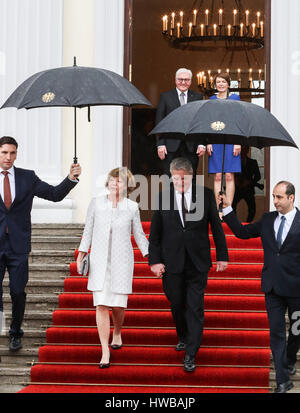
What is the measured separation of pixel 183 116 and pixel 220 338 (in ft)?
6.10

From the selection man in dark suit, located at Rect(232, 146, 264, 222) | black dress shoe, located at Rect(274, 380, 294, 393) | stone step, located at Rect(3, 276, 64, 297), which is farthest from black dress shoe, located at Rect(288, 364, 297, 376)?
man in dark suit, located at Rect(232, 146, 264, 222)

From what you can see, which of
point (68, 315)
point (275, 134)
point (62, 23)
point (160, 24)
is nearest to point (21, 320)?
point (68, 315)

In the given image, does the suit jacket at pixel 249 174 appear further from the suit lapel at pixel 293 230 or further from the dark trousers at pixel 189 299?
the suit lapel at pixel 293 230

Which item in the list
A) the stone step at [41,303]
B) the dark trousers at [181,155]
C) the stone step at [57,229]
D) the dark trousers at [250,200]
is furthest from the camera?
the dark trousers at [250,200]

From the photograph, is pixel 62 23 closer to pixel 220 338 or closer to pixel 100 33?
pixel 100 33

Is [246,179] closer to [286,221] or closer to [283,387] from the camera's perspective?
[286,221]

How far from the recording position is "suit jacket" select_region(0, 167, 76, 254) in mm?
6652

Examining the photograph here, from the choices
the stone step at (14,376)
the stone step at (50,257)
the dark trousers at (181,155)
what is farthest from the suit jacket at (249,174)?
the stone step at (14,376)

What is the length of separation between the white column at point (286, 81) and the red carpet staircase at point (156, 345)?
6.23ft

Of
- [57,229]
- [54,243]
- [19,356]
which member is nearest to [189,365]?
[19,356]

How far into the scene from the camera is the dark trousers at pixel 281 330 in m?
5.94

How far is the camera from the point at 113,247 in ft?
21.9

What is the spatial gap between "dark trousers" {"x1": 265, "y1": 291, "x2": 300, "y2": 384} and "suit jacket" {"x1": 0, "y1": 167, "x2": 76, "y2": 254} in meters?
1.83

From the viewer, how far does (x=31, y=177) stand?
22.5 ft
